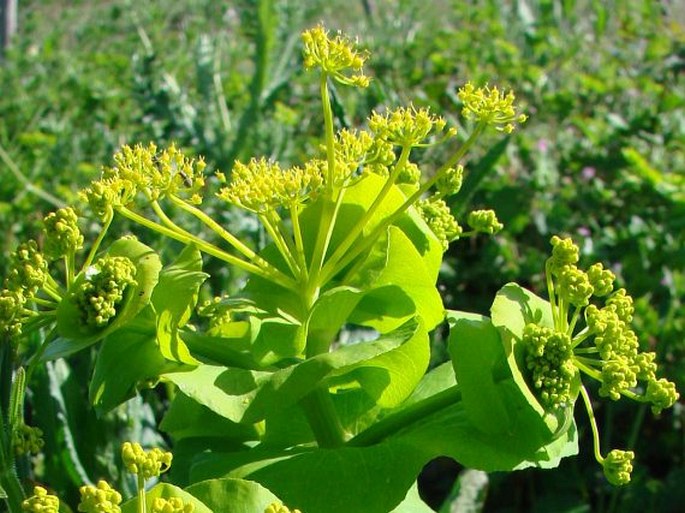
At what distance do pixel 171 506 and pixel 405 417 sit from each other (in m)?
0.38

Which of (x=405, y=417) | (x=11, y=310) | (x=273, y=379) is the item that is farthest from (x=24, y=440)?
(x=405, y=417)

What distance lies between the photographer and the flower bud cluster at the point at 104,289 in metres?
0.93

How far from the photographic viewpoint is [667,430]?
262cm

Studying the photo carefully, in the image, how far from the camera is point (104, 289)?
94 centimetres

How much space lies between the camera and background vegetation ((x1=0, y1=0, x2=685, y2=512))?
91.9 inches

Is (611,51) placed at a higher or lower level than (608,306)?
lower

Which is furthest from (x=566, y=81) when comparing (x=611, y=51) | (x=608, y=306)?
(x=608, y=306)

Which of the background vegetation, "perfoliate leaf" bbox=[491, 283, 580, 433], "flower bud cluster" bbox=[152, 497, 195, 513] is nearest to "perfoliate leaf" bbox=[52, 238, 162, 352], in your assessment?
"flower bud cluster" bbox=[152, 497, 195, 513]

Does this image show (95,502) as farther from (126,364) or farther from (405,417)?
(405,417)

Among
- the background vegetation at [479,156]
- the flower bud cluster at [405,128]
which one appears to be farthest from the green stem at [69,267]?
the background vegetation at [479,156]

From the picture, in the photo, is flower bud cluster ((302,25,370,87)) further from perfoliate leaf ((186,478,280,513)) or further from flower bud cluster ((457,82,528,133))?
perfoliate leaf ((186,478,280,513))

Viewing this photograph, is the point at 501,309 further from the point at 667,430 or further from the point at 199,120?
the point at 199,120

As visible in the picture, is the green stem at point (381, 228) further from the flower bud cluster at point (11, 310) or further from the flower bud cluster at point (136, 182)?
the flower bud cluster at point (11, 310)

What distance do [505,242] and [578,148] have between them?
78cm
